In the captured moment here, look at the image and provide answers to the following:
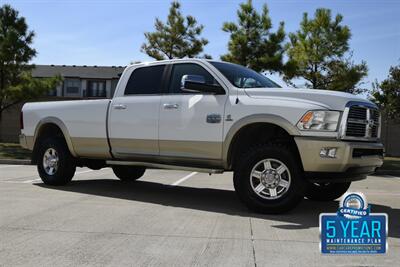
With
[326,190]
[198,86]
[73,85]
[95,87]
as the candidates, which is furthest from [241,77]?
[73,85]

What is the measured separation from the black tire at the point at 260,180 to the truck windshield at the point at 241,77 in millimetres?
1083

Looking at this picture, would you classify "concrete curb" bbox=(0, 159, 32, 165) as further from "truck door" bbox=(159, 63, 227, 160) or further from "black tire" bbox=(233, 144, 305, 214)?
"black tire" bbox=(233, 144, 305, 214)

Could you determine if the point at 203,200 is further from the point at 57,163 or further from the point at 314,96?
the point at 57,163

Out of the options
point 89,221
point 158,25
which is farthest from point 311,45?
point 89,221

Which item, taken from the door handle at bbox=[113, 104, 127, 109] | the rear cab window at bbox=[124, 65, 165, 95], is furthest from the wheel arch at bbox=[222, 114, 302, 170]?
the door handle at bbox=[113, 104, 127, 109]

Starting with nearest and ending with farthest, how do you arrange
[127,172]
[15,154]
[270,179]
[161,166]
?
[270,179]
[161,166]
[127,172]
[15,154]

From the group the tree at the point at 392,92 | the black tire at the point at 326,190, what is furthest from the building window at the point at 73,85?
the black tire at the point at 326,190

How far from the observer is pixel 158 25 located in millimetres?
Answer: 26875

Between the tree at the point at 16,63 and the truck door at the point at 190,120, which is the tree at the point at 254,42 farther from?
the truck door at the point at 190,120

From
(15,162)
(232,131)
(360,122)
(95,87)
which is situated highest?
(95,87)

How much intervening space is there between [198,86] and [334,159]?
204 centimetres

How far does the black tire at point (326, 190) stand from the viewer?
7.53 meters

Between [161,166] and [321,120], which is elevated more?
[321,120]

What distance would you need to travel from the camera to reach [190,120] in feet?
22.6
